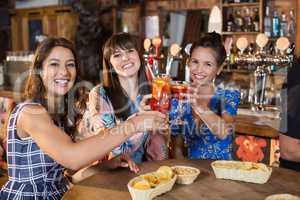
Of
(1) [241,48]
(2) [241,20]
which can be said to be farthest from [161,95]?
(2) [241,20]

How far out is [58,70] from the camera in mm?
2002

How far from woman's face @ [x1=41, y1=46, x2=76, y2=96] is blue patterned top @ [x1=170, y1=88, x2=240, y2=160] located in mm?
798

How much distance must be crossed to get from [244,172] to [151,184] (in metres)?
0.46

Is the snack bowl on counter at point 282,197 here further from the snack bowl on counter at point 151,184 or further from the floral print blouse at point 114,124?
the floral print blouse at point 114,124

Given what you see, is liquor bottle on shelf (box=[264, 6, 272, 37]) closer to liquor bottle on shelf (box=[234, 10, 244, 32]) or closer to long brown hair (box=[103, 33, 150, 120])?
liquor bottle on shelf (box=[234, 10, 244, 32])

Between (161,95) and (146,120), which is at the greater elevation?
(161,95)

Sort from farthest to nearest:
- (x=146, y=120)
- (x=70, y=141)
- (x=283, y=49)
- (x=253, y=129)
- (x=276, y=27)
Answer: (x=276, y=27)
(x=283, y=49)
(x=253, y=129)
(x=146, y=120)
(x=70, y=141)

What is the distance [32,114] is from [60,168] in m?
0.40

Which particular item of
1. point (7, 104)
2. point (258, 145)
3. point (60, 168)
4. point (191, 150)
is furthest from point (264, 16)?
point (60, 168)

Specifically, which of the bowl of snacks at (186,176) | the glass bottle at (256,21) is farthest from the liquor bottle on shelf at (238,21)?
the bowl of snacks at (186,176)

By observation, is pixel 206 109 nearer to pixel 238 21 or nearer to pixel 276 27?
pixel 276 27

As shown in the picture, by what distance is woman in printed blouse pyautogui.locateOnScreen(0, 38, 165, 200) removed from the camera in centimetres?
174

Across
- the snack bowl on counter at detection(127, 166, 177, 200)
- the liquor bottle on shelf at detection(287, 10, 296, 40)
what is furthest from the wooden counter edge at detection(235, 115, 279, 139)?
the snack bowl on counter at detection(127, 166, 177, 200)

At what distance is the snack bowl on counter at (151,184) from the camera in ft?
5.11
